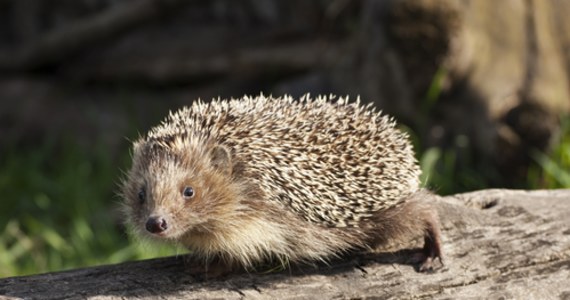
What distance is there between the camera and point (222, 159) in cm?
483

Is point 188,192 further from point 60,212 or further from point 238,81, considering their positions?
point 238,81

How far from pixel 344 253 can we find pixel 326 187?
0.47m

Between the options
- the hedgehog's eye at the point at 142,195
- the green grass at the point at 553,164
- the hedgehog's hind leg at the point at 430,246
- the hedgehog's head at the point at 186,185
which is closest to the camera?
the hedgehog's head at the point at 186,185

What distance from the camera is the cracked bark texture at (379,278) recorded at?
15.3 feet

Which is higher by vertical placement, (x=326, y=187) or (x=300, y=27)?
(x=300, y=27)

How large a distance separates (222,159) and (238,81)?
5922mm

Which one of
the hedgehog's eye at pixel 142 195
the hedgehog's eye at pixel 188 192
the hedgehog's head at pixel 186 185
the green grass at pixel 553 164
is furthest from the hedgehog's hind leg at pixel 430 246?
the green grass at pixel 553 164

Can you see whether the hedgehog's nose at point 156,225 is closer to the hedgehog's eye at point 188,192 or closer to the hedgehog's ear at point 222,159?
the hedgehog's eye at point 188,192

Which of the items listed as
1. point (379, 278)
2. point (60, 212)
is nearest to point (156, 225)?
point (379, 278)

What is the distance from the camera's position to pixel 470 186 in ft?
26.4

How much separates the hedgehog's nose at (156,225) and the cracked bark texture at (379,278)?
0.99ft

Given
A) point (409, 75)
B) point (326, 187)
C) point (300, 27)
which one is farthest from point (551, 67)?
point (326, 187)

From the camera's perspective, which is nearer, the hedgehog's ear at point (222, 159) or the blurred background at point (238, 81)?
the hedgehog's ear at point (222, 159)

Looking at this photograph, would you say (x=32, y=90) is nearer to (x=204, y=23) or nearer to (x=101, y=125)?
(x=101, y=125)
